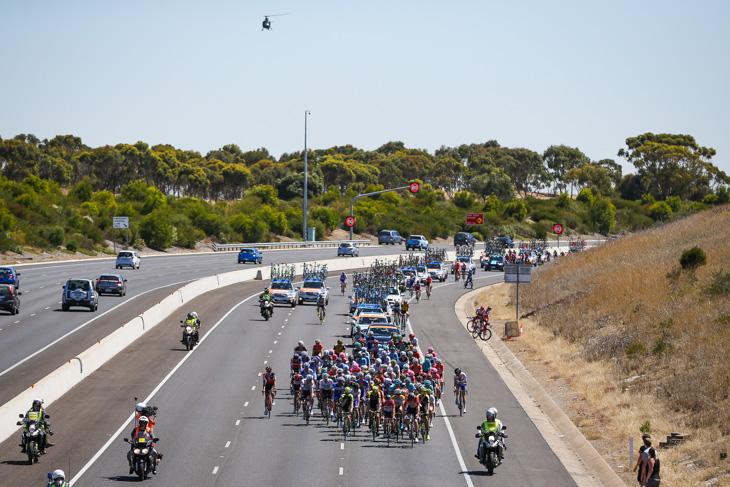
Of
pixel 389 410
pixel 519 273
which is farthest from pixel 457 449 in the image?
pixel 519 273

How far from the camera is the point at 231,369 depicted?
3769cm

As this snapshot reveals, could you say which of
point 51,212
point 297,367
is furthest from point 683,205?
point 297,367

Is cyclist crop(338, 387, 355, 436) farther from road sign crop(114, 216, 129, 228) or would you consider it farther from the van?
the van

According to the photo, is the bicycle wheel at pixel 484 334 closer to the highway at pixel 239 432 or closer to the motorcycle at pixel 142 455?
the highway at pixel 239 432

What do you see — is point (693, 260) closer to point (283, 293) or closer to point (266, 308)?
point (266, 308)

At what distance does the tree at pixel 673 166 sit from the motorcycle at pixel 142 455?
17648 centimetres

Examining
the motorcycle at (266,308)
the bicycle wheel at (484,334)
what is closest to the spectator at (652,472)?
the bicycle wheel at (484,334)

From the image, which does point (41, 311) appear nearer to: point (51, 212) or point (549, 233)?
point (51, 212)

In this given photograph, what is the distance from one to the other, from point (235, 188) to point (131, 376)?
511ft

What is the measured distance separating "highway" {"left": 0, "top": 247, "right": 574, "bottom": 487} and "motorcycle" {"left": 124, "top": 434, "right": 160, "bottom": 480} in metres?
0.51

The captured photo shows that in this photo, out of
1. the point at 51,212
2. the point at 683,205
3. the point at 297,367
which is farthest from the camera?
the point at 683,205

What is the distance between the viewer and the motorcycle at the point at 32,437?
75.3 ft

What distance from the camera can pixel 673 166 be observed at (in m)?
187

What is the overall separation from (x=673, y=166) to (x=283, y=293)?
145185 mm
